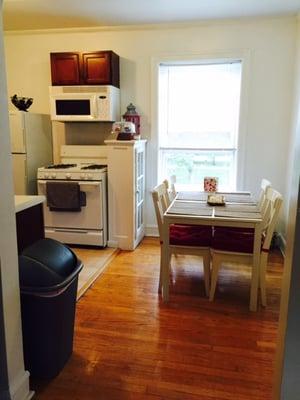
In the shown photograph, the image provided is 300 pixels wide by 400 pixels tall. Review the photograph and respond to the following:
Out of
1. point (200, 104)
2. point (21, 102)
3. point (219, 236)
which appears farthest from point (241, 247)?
point (21, 102)

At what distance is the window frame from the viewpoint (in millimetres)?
3932

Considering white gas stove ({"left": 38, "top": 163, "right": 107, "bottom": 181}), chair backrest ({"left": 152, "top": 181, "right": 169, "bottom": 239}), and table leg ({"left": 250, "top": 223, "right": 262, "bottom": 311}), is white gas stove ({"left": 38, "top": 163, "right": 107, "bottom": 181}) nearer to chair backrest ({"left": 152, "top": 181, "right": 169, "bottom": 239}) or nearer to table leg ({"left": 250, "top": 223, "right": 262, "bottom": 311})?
chair backrest ({"left": 152, "top": 181, "right": 169, "bottom": 239})

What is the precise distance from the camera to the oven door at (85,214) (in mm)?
3816

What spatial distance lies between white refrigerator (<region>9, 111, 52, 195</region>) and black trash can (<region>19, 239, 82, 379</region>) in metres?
2.38

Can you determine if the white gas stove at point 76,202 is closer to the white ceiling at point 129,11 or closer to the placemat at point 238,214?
the placemat at point 238,214

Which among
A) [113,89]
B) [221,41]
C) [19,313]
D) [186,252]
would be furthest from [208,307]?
[221,41]

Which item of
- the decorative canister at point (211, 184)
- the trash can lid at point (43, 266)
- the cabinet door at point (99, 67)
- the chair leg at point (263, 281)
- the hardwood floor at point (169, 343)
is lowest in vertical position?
the hardwood floor at point (169, 343)

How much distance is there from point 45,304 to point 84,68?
10.1 feet

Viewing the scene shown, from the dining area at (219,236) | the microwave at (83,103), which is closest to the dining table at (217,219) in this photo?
the dining area at (219,236)

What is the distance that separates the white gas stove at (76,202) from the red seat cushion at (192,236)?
126cm

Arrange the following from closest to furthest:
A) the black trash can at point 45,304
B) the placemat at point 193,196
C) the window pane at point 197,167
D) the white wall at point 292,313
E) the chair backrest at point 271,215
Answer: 1. the white wall at point 292,313
2. the black trash can at point 45,304
3. the chair backrest at point 271,215
4. the placemat at point 193,196
5. the window pane at point 197,167

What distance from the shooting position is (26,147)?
157 inches

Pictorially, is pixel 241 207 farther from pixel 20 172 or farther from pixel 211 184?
pixel 20 172

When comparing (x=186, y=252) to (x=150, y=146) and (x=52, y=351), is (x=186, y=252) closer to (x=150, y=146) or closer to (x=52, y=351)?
(x=52, y=351)
